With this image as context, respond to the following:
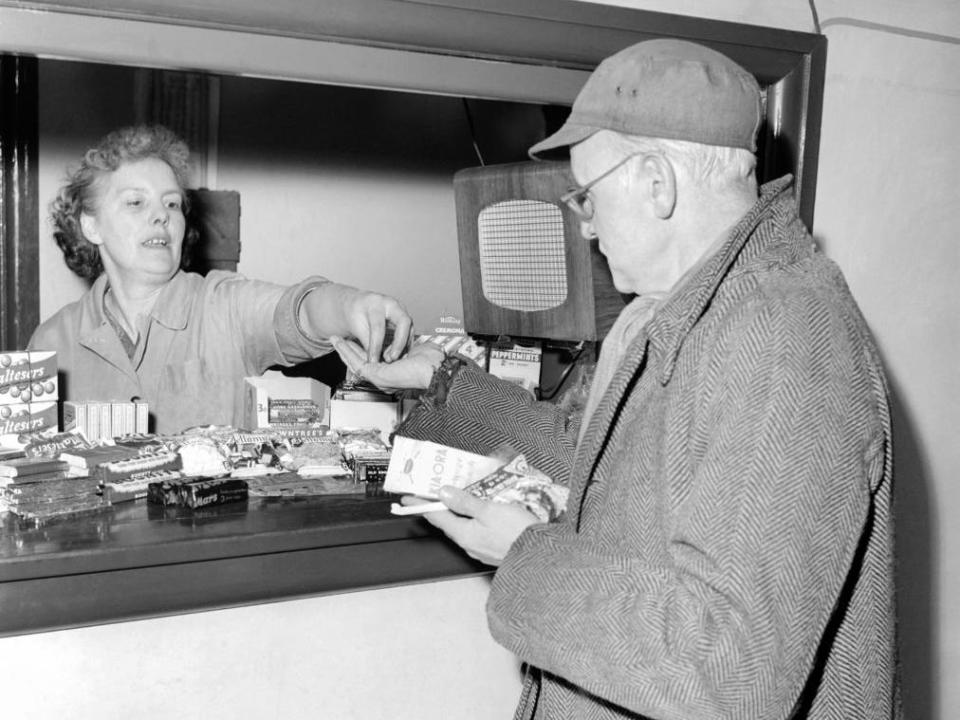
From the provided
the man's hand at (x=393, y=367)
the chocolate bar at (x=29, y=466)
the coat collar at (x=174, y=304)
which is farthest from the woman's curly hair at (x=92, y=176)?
the man's hand at (x=393, y=367)

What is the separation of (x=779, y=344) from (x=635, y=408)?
0.20 meters

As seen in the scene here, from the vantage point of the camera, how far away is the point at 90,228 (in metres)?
1.56

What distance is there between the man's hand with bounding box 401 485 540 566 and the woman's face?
27.4 inches

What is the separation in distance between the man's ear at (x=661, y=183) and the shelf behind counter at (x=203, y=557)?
0.69 meters

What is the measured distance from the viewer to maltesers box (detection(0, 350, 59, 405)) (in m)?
1.49

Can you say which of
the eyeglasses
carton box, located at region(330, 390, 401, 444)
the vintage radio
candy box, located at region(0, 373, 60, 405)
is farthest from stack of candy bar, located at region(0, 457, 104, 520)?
the eyeglasses

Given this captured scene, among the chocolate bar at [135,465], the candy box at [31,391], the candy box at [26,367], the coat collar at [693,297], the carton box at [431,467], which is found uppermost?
the coat collar at [693,297]

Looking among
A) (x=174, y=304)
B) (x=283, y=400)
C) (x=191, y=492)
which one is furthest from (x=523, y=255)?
(x=191, y=492)

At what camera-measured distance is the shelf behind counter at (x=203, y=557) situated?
132cm

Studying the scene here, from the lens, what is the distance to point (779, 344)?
92 cm

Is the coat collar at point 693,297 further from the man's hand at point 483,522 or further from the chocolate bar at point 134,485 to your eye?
the chocolate bar at point 134,485

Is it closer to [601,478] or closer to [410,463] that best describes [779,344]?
[601,478]

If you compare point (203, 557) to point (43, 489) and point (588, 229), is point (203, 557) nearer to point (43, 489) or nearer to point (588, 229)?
point (43, 489)

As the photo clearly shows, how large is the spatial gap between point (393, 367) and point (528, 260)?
34cm
